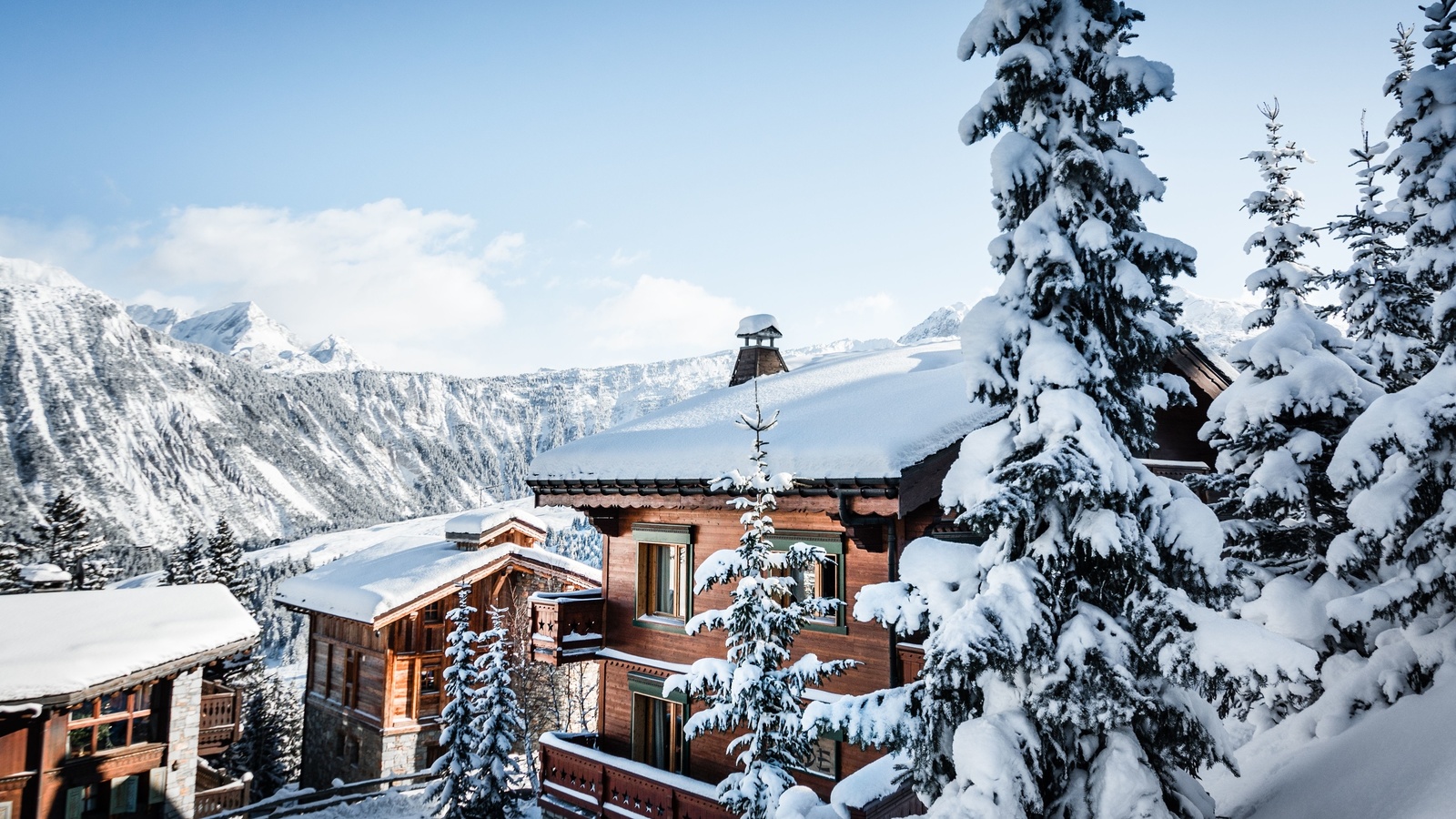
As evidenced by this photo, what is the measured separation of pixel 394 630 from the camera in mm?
28125

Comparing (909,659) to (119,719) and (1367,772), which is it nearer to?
(1367,772)

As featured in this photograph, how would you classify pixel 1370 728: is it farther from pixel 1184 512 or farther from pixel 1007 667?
pixel 1007 667

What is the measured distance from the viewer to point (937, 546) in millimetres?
6344

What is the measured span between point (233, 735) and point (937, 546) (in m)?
30.0

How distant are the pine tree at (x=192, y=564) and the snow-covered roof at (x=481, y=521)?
1691 cm

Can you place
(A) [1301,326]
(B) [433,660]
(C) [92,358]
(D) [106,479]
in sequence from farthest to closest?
(C) [92,358], (D) [106,479], (B) [433,660], (A) [1301,326]

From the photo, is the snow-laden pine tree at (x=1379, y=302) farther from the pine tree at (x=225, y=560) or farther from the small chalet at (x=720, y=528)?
the pine tree at (x=225, y=560)

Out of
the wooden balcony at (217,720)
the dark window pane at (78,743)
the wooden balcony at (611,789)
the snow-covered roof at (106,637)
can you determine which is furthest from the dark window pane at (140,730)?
the wooden balcony at (611,789)

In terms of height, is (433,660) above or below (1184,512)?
below

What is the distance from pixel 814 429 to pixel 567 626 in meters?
6.32

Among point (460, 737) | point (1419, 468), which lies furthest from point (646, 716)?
point (1419, 468)

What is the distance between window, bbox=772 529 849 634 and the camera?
11508mm

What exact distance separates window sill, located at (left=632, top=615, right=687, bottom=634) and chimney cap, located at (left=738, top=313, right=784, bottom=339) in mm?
10474

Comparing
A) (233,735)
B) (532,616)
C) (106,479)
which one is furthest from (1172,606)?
(106,479)
